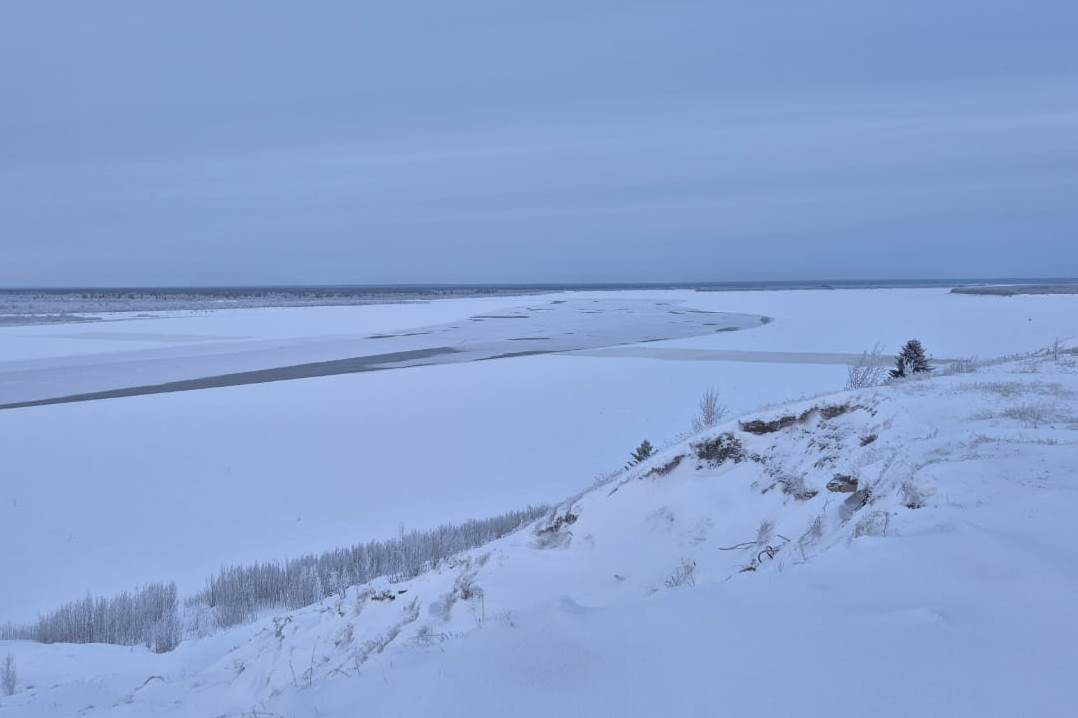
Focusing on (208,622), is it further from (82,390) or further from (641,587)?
(82,390)

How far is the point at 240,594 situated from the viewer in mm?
7617

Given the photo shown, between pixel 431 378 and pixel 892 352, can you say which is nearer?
pixel 431 378

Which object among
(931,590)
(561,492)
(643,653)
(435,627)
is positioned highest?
(931,590)

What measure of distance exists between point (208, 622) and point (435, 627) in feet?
9.39

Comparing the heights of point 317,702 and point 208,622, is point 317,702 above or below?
above

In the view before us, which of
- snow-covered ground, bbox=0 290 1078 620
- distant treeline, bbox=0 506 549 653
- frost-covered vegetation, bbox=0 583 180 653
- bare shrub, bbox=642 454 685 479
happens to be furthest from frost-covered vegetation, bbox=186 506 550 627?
bare shrub, bbox=642 454 685 479

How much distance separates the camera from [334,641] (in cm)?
571

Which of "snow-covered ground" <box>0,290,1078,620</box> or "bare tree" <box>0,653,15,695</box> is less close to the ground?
"bare tree" <box>0,653,15,695</box>

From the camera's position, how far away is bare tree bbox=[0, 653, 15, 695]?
5648mm

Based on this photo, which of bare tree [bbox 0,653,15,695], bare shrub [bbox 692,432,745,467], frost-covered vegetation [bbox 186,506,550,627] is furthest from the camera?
frost-covered vegetation [bbox 186,506,550,627]

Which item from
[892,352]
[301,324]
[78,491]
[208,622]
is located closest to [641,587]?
[208,622]

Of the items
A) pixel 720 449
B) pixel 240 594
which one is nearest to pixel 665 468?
pixel 720 449

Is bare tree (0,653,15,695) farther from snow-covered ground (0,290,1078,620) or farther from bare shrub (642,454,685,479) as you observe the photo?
bare shrub (642,454,685,479)

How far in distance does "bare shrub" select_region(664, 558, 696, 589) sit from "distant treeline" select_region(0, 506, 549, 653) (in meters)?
2.39
